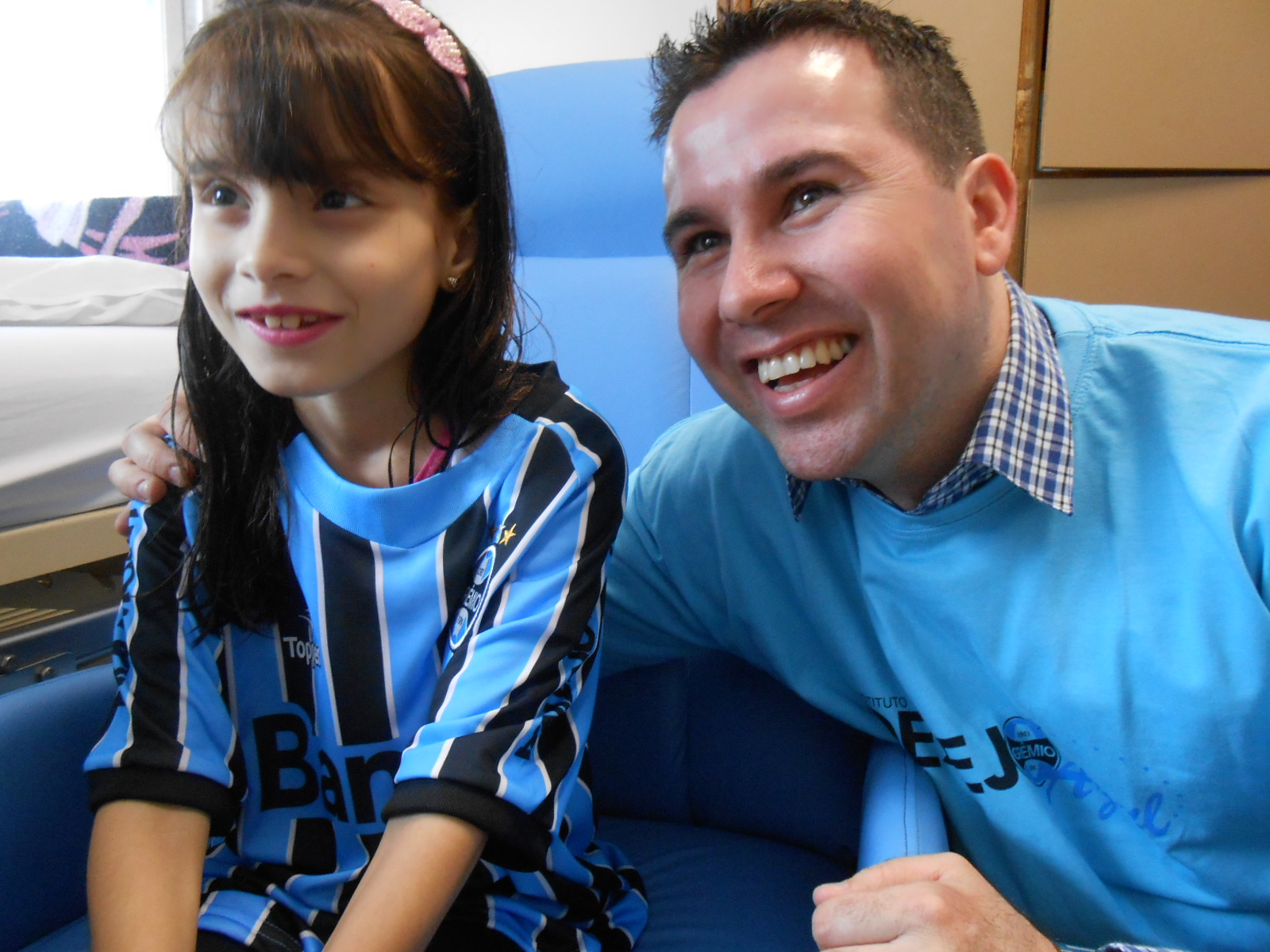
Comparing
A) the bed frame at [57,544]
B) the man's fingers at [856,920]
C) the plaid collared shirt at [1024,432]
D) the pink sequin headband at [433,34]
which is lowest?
the bed frame at [57,544]

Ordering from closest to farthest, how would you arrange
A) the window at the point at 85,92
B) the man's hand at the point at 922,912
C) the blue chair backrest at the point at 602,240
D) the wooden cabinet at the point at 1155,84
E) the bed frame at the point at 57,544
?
1. the man's hand at the point at 922,912
2. the blue chair backrest at the point at 602,240
3. the bed frame at the point at 57,544
4. the wooden cabinet at the point at 1155,84
5. the window at the point at 85,92

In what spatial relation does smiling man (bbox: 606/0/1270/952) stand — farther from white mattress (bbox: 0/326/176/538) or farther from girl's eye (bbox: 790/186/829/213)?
white mattress (bbox: 0/326/176/538)

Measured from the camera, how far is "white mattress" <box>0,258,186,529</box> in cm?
136

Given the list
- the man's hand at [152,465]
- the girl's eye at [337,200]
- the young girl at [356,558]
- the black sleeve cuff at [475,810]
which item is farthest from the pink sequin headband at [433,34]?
the black sleeve cuff at [475,810]

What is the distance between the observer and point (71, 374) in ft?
4.70

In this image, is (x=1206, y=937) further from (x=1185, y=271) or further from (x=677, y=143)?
(x=1185, y=271)

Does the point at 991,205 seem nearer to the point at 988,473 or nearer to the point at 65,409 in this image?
the point at 988,473

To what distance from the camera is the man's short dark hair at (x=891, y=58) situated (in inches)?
29.5

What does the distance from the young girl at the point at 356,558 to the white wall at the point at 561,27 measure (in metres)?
1.50

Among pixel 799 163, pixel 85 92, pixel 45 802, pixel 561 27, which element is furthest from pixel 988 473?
pixel 85 92

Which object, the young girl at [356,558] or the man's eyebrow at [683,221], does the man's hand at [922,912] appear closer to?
the young girl at [356,558]

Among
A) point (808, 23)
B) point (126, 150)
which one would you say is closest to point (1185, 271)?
point (808, 23)

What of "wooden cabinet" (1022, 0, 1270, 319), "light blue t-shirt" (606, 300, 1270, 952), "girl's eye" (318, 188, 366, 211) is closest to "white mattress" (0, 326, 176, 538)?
"girl's eye" (318, 188, 366, 211)

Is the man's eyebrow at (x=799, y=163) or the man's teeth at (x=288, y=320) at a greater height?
the man's eyebrow at (x=799, y=163)
